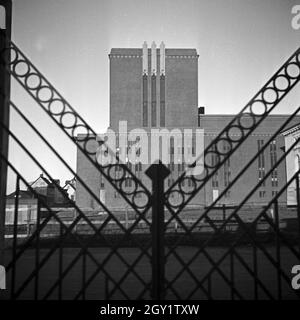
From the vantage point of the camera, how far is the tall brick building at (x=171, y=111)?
41.2m

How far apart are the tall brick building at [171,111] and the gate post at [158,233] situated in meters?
38.0

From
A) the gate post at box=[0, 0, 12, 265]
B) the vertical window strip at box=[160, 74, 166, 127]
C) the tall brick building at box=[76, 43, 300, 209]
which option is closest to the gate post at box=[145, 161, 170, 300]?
the gate post at box=[0, 0, 12, 265]

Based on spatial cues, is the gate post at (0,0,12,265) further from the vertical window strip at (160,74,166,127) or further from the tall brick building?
the vertical window strip at (160,74,166,127)

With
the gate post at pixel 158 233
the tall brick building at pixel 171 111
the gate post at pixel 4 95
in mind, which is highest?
the tall brick building at pixel 171 111

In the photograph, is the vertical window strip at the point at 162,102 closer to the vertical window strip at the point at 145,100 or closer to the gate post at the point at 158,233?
the vertical window strip at the point at 145,100

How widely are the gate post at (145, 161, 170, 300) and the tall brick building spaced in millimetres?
37993

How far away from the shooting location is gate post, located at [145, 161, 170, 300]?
2684mm

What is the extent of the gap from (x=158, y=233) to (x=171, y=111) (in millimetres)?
41100

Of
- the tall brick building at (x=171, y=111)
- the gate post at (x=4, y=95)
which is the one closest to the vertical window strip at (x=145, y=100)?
the tall brick building at (x=171, y=111)

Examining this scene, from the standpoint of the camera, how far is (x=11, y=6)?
3441 millimetres

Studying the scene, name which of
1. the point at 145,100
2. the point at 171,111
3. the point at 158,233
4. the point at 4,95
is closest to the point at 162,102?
the point at 171,111
